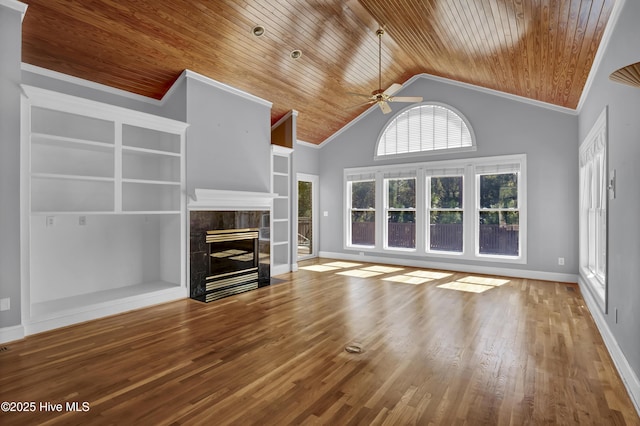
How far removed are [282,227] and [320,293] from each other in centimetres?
225

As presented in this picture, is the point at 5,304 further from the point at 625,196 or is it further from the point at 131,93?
the point at 625,196

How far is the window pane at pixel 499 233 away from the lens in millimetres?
6129

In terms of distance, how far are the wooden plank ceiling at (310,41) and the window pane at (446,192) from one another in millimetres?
1886

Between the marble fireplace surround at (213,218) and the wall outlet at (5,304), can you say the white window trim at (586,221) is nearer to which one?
the marble fireplace surround at (213,218)

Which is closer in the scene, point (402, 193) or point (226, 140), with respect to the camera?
point (226, 140)

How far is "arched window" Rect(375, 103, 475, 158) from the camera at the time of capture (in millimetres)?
6603

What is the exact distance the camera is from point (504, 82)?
5.45m

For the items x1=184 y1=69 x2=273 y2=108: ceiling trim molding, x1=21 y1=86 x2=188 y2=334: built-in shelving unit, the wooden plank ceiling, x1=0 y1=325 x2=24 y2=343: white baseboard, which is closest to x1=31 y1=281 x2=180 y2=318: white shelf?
x1=21 y1=86 x2=188 y2=334: built-in shelving unit

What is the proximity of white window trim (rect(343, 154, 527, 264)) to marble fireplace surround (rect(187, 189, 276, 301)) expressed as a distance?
294 cm

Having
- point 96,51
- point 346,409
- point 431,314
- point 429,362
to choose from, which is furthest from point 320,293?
point 96,51

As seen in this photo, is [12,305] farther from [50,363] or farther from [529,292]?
[529,292]

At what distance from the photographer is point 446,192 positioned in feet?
22.4

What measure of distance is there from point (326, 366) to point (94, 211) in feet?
10.6

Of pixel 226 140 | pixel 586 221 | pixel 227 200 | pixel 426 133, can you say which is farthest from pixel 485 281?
pixel 226 140
